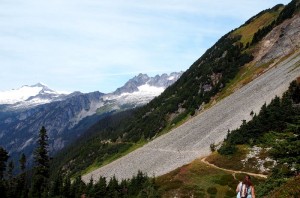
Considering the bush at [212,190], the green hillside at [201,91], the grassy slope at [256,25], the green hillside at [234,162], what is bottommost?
the bush at [212,190]

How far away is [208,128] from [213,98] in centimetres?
4045

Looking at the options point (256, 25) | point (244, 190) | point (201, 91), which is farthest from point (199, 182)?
point (256, 25)

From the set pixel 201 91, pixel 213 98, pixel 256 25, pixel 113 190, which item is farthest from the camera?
pixel 256 25

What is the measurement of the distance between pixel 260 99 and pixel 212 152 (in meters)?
25.5

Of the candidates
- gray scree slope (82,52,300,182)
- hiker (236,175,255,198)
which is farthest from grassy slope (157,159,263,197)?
hiker (236,175,255,198)

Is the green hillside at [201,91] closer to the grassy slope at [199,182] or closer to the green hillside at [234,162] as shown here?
the green hillside at [234,162]

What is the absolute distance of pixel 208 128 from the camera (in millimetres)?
107125

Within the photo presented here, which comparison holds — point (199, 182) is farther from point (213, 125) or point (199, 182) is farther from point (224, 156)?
point (213, 125)

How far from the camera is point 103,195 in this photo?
254ft

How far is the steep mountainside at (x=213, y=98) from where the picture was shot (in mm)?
101188

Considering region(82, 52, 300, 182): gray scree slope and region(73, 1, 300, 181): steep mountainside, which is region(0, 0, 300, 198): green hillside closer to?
region(73, 1, 300, 181): steep mountainside


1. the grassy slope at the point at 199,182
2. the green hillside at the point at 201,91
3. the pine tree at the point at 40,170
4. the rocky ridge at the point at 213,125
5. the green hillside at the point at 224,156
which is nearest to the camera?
the green hillside at the point at 224,156

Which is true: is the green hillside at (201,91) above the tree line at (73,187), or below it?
above

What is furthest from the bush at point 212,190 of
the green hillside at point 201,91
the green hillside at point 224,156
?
the green hillside at point 201,91
